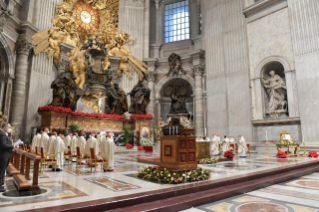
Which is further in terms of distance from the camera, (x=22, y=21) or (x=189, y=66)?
(x=189, y=66)

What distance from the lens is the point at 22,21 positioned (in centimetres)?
1119

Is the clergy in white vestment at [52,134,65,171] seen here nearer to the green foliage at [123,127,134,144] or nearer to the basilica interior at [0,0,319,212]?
the basilica interior at [0,0,319,212]

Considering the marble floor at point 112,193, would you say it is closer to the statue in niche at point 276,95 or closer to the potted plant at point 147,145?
the statue in niche at point 276,95

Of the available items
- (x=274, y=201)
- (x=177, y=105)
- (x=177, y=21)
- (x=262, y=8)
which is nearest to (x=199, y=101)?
(x=177, y=105)

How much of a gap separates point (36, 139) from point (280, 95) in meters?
11.3

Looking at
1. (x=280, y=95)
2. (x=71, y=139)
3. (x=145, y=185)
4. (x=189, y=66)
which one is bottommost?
(x=145, y=185)

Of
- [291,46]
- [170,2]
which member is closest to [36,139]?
[291,46]

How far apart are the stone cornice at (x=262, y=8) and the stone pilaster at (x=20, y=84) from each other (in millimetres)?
12134

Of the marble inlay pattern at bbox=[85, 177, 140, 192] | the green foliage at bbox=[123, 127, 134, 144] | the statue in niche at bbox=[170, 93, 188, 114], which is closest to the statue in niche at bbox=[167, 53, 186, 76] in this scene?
the statue in niche at bbox=[170, 93, 188, 114]

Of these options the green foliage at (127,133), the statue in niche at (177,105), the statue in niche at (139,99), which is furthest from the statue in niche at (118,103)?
the statue in niche at (177,105)

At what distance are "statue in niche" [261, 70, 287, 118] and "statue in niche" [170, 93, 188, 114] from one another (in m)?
7.70

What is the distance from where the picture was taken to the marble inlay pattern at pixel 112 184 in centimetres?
392

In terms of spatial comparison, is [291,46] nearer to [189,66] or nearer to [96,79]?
[189,66]

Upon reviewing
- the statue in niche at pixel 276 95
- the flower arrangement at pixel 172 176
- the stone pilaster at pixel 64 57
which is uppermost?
the stone pilaster at pixel 64 57
